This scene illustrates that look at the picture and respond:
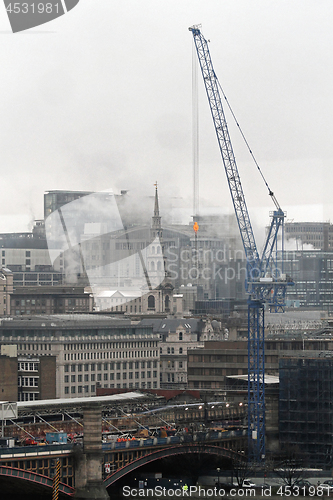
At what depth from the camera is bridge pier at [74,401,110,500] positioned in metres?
22.5

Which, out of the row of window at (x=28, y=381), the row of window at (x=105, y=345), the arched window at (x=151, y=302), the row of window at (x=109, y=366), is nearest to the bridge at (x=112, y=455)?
the row of window at (x=28, y=381)

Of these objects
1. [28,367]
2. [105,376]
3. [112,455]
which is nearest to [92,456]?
[112,455]

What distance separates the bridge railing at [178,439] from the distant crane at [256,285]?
0.47 m

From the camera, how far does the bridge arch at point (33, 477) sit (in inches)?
853

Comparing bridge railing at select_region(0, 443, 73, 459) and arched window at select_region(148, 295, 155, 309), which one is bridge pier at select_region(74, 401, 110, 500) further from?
arched window at select_region(148, 295, 155, 309)

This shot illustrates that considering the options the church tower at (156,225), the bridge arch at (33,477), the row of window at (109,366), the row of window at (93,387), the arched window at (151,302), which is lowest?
the bridge arch at (33,477)

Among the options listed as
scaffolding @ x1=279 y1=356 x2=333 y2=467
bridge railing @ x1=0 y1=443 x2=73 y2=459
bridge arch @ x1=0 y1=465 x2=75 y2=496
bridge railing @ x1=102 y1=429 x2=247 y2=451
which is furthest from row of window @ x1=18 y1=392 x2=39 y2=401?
bridge arch @ x1=0 y1=465 x2=75 y2=496

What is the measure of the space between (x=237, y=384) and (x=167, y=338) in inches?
453

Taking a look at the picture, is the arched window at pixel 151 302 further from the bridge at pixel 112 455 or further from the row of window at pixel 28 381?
the bridge at pixel 112 455

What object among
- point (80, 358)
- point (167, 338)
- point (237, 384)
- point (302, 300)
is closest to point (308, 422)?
point (237, 384)

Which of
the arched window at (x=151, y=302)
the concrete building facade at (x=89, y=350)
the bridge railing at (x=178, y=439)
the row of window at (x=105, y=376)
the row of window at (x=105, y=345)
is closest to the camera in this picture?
the bridge railing at (x=178, y=439)

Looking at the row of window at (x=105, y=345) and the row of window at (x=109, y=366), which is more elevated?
the row of window at (x=105, y=345)

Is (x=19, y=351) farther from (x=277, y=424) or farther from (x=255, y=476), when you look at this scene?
(x=255, y=476)

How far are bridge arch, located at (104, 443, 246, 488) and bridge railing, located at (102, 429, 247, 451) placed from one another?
261 mm
